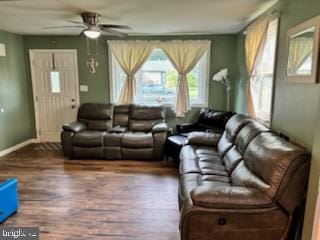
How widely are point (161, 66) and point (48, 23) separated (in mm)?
2326

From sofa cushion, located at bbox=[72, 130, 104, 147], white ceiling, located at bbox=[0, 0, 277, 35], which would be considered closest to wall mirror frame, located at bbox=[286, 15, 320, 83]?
white ceiling, located at bbox=[0, 0, 277, 35]

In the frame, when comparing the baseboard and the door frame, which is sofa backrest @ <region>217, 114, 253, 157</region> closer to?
the door frame

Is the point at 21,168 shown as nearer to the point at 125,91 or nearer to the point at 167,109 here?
the point at 125,91

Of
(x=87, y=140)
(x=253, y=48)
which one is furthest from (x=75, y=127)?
(x=253, y=48)

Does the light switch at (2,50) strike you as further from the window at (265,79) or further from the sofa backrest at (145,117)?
the window at (265,79)

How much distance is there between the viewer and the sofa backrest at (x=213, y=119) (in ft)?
14.8

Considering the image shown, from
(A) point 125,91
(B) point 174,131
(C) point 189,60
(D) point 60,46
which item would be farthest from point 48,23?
(B) point 174,131

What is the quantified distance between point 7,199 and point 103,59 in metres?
3.50

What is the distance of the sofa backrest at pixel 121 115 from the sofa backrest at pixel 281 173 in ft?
11.0

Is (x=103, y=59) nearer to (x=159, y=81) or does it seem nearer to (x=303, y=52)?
(x=159, y=81)

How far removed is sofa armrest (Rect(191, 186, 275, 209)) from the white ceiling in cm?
211

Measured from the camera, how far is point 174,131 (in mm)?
5512

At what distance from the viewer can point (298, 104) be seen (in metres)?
2.32

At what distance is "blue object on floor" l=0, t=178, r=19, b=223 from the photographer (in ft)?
8.54
